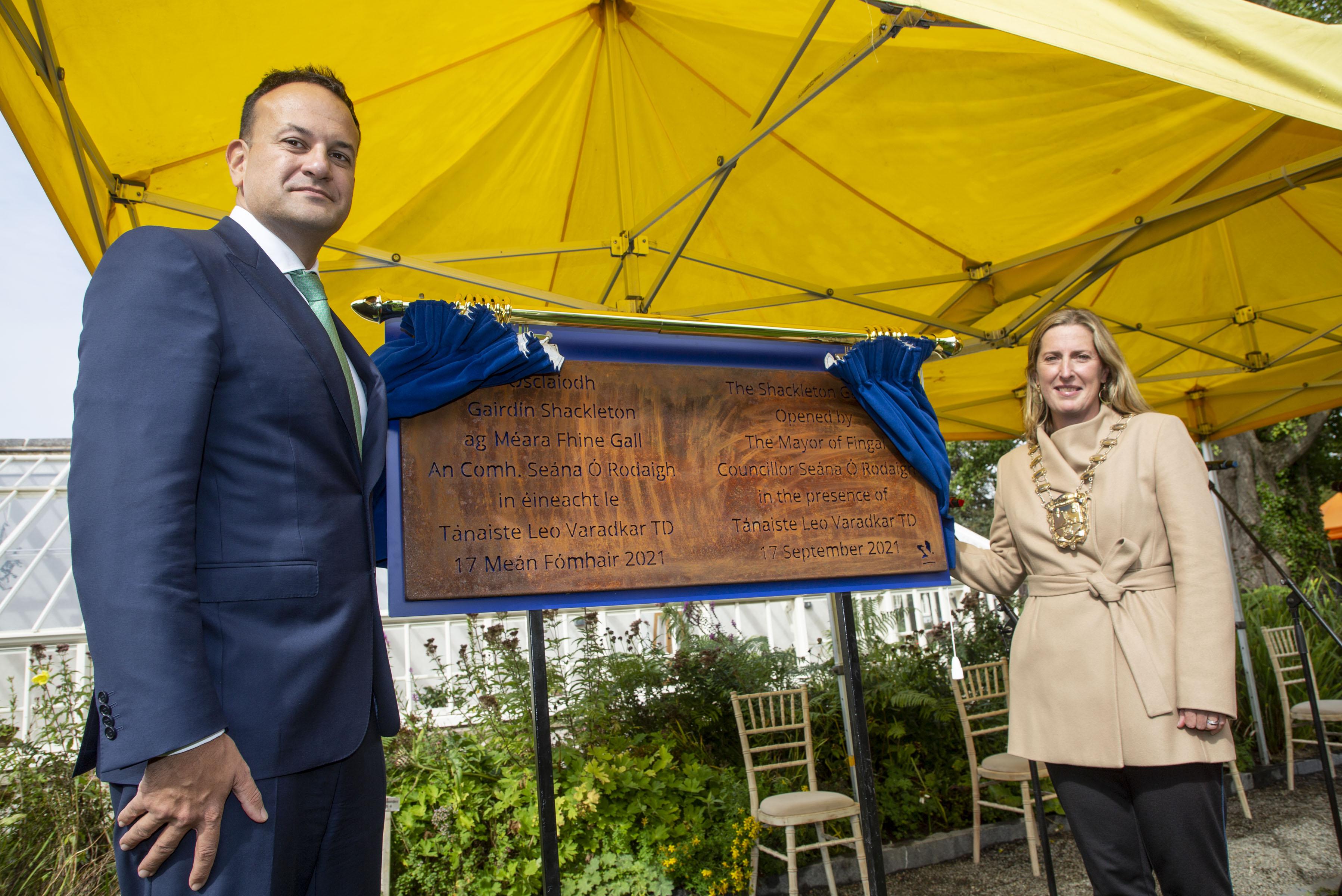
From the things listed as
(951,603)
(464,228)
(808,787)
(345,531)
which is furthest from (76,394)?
(951,603)

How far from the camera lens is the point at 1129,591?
203 cm

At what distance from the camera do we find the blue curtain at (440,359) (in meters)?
1.95

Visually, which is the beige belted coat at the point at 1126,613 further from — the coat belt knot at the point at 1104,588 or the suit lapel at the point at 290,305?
the suit lapel at the point at 290,305

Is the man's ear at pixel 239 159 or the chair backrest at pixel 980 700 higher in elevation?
the man's ear at pixel 239 159

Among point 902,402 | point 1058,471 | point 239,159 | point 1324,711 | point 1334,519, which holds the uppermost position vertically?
point 239,159

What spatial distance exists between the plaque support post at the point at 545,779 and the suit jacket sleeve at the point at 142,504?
1157 millimetres

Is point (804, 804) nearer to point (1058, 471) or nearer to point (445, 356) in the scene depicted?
point (1058, 471)

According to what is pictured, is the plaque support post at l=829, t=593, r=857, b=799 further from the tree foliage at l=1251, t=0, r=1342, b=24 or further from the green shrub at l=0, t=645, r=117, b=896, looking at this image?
the tree foliage at l=1251, t=0, r=1342, b=24

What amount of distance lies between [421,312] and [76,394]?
0.91 meters

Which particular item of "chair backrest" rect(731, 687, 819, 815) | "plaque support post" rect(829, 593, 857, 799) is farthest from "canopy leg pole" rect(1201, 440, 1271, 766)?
"chair backrest" rect(731, 687, 819, 815)

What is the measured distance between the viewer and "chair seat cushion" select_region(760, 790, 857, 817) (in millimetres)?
4164

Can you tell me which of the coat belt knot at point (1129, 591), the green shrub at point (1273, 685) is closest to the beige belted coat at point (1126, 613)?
the coat belt knot at point (1129, 591)

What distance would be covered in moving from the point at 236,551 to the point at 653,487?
3.68ft

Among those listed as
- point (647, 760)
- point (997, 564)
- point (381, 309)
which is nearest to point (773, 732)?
point (647, 760)
